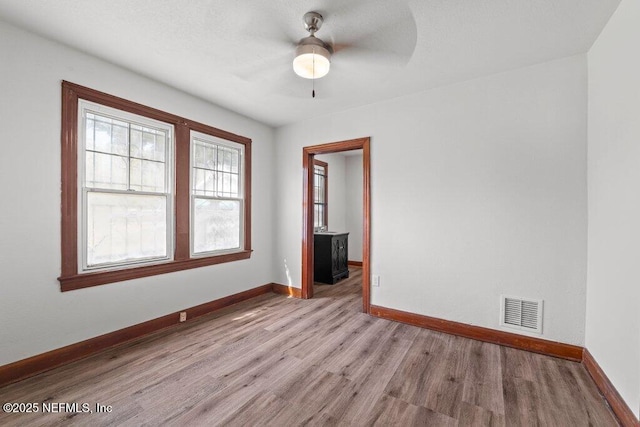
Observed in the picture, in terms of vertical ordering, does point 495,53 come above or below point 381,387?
above

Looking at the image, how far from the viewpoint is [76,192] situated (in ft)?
7.48

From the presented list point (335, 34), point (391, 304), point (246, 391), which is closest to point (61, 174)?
Answer: point (246, 391)

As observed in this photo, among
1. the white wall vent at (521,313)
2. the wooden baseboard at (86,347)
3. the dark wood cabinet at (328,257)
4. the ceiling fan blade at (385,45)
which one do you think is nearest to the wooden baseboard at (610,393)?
the white wall vent at (521,313)

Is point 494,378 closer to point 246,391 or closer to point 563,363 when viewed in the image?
point 563,363

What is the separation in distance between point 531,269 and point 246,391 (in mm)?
2551

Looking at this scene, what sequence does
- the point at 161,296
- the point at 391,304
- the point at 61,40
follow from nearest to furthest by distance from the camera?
the point at 61,40 < the point at 161,296 < the point at 391,304

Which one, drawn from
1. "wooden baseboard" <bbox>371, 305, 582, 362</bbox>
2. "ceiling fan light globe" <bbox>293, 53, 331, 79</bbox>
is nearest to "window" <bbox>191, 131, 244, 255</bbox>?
"ceiling fan light globe" <bbox>293, 53, 331, 79</bbox>

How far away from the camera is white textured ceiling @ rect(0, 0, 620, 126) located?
5.82ft

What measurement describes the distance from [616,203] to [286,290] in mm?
3595

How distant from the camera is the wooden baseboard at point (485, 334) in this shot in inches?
90.6

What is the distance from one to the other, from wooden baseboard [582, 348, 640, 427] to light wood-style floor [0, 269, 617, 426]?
55mm

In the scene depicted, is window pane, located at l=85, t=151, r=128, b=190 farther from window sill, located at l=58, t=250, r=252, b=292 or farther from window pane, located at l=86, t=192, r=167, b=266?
window sill, located at l=58, t=250, r=252, b=292

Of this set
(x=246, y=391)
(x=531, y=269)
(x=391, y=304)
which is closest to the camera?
(x=246, y=391)

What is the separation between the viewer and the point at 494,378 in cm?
204
